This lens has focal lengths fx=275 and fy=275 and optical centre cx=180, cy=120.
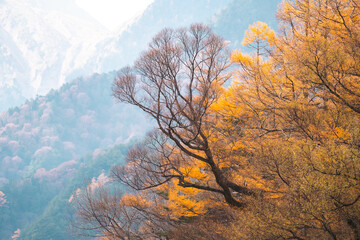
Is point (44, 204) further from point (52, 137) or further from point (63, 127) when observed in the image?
point (63, 127)

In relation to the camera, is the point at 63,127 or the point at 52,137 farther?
the point at 63,127

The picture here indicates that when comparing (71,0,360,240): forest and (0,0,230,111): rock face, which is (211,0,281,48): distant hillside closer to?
(0,0,230,111): rock face

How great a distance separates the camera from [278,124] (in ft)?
25.7

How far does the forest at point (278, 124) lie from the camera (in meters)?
4.66

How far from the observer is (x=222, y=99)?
8.91 metres

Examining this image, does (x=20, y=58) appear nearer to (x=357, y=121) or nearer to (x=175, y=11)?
(x=175, y=11)

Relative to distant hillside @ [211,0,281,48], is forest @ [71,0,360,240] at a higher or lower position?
lower

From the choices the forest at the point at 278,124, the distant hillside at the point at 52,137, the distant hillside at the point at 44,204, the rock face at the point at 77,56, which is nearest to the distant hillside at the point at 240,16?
the distant hillside at the point at 52,137

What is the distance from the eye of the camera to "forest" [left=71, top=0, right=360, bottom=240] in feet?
15.3

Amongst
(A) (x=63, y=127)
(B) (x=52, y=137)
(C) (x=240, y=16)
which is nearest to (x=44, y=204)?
(B) (x=52, y=137)

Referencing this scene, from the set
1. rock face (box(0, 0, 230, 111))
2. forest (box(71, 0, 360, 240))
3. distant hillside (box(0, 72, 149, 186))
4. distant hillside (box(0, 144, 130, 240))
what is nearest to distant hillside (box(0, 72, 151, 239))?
Result: distant hillside (box(0, 72, 149, 186))

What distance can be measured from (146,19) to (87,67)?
2149 inches

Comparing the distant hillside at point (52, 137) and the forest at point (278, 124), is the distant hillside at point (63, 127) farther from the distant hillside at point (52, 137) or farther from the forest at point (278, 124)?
the forest at point (278, 124)

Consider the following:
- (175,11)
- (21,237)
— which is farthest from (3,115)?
(175,11)
